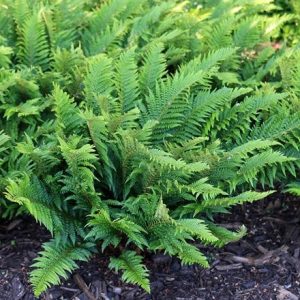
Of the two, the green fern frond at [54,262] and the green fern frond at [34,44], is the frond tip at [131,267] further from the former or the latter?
the green fern frond at [34,44]

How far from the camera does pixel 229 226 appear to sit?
367 cm

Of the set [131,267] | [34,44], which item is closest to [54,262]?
[131,267]

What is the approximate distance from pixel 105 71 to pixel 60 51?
0.54m

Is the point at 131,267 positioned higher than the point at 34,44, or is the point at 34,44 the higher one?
the point at 34,44

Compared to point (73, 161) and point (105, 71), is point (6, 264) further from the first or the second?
point (105, 71)

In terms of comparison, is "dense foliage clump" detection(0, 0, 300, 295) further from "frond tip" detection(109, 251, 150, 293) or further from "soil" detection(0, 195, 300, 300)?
"soil" detection(0, 195, 300, 300)

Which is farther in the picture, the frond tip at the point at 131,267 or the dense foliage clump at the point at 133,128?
the dense foliage clump at the point at 133,128

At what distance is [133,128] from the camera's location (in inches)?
138

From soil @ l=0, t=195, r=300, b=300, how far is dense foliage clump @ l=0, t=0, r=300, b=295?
19 centimetres

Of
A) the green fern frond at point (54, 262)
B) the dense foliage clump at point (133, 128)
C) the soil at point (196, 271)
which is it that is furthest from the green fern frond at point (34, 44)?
the green fern frond at point (54, 262)

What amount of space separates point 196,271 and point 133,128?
987 millimetres

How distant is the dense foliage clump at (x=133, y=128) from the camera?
309 centimetres

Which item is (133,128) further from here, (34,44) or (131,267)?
(34,44)

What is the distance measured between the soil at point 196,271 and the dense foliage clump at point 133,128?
19 cm
